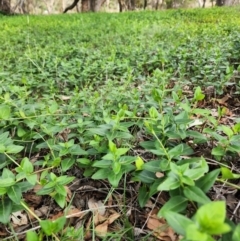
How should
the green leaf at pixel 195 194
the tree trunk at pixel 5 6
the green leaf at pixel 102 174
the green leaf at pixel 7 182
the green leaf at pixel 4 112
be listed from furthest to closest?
1. the tree trunk at pixel 5 6
2. the green leaf at pixel 4 112
3. the green leaf at pixel 102 174
4. the green leaf at pixel 7 182
5. the green leaf at pixel 195 194

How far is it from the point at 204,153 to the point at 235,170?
0.18 m

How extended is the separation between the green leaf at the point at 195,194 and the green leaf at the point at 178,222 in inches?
4.7

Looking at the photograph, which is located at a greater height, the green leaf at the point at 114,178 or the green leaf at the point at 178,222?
the green leaf at the point at 178,222

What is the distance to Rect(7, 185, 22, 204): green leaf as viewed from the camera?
3.38ft

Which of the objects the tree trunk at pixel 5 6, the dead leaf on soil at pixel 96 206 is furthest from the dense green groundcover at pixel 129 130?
the tree trunk at pixel 5 6

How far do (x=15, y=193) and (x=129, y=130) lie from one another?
820 mm

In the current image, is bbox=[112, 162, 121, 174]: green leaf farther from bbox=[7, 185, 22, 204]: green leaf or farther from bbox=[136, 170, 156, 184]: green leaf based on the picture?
bbox=[7, 185, 22, 204]: green leaf

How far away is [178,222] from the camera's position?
72 centimetres

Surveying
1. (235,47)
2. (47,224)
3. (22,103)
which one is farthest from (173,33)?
(47,224)

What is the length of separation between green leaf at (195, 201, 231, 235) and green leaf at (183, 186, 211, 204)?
0.57ft

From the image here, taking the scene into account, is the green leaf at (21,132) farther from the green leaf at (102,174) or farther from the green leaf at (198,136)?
the green leaf at (198,136)

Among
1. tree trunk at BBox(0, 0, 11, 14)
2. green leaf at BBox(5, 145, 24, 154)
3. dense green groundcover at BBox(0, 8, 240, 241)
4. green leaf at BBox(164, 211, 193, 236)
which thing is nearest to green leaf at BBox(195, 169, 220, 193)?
dense green groundcover at BBox(0, 8, 240, 241)

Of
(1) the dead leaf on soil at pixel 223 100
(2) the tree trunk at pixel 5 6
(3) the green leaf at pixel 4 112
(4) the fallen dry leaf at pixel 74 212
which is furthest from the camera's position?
(2) the tree trunk at pixel 5 6

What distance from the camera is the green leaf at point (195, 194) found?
812mm
